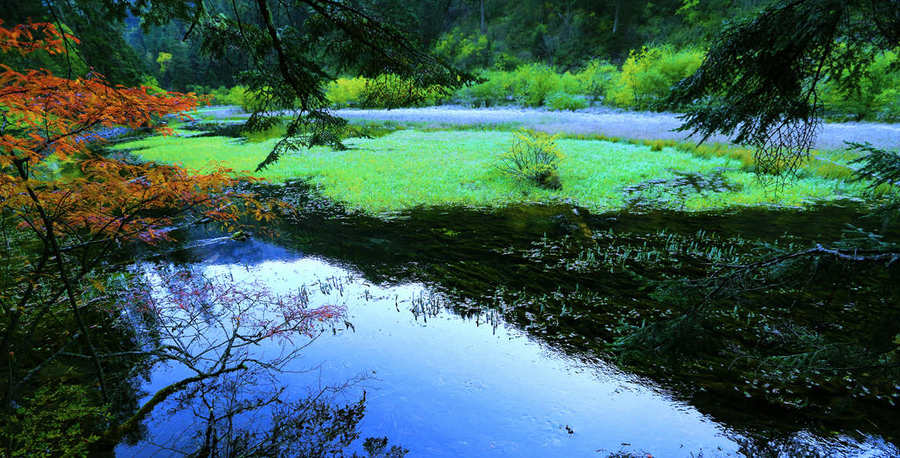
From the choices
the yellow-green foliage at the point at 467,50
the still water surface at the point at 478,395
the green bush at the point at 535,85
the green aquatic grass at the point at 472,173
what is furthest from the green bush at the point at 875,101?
the yellow-green foliage at the point at 467,50

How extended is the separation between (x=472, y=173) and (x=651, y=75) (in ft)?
68.5

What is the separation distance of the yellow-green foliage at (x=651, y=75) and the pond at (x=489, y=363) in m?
22.0

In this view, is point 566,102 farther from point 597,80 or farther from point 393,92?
point 393,92

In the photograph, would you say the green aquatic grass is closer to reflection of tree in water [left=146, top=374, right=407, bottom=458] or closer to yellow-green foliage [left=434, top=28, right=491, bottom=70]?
reflection of tree in water [left=146, top=374, right=407, bottom=458]

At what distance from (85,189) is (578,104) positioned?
36.3 meters

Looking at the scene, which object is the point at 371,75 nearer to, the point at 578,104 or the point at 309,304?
the point at 309,304

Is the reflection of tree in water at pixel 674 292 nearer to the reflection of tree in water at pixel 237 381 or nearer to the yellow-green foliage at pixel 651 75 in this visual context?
the reflection of tree in water at pixel 237 381

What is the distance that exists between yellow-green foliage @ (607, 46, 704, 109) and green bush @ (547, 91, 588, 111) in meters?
2.52

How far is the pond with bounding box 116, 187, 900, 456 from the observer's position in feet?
15.0

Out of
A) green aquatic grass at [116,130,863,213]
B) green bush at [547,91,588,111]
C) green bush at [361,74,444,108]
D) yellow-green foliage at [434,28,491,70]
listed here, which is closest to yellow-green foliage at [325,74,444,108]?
green bush at [361,74,444,108]

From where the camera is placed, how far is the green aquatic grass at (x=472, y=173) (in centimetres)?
1357

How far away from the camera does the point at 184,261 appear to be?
9602 millimetres

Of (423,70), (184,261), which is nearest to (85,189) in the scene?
(423,70)

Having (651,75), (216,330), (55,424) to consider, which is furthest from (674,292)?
A: (651,75)
